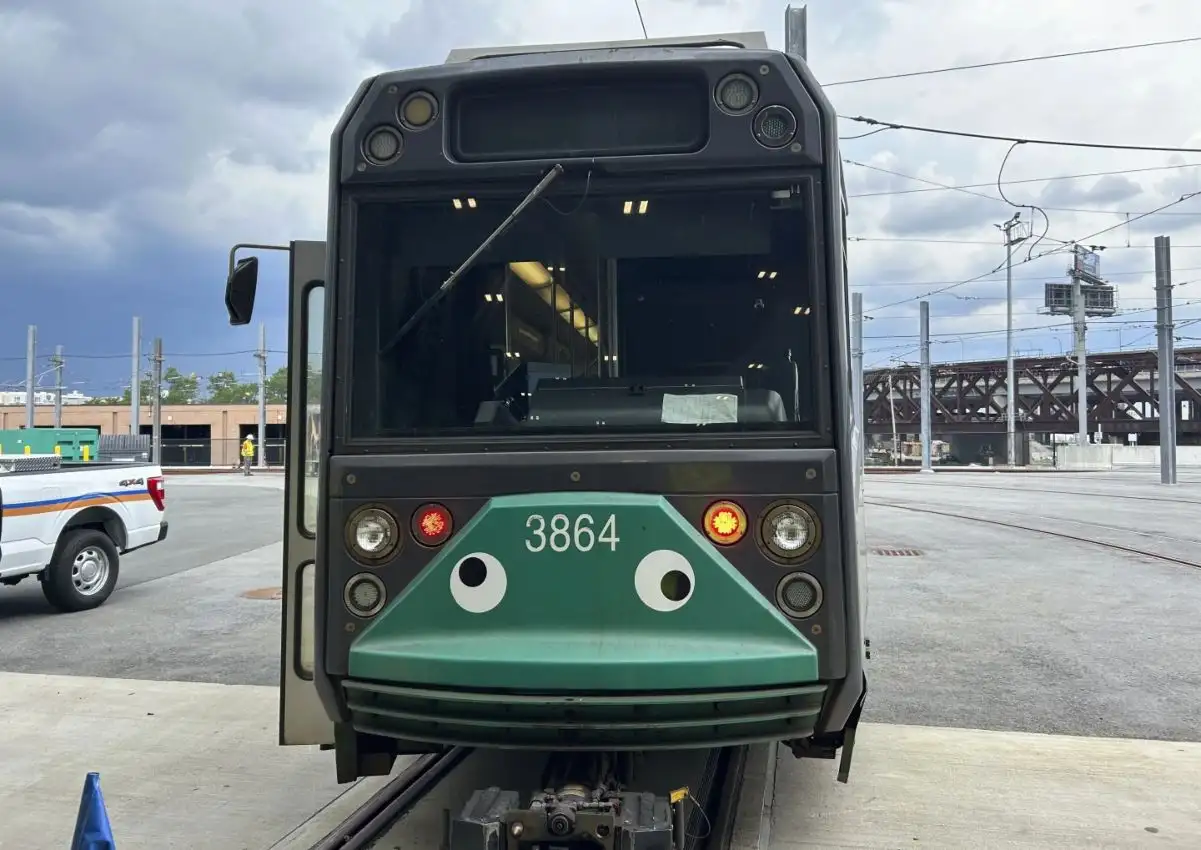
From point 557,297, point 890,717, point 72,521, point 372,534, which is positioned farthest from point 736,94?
point 72,521

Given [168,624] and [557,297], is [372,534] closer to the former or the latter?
[557,297]

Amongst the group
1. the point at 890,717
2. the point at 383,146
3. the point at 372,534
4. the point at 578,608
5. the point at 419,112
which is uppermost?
the point at 419,112

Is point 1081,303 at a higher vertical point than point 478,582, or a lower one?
higher

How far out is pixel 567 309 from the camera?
136 inches

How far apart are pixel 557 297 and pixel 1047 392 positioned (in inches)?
2446

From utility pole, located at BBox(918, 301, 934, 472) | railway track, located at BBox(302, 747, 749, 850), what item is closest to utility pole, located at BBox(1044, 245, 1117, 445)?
utility pole, located at BBox(918, 301, 934, 472)

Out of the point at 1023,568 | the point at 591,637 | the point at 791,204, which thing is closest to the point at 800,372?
the point at 791,204

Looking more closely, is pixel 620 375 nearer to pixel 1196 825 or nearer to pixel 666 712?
pixel 666 712

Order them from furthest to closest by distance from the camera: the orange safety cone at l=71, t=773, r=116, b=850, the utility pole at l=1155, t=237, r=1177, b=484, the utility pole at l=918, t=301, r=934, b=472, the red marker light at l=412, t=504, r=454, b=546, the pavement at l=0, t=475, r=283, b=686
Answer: the utility pole at l=918, t=301, r=934, b=472 → the utility pole at l=1155, t=237, r=1177, b=484 → the pavement at l=0, t=475, r=283, b=686 → the red marker light at l=412, t=504, r=454, b=546 → the orange safety cone at l=71, t=773, r=116, b=850

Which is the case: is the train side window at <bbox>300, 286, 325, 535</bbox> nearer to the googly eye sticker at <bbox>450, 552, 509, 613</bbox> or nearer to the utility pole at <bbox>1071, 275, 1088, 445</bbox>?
the googly eye sticker at <bbox>450, 552, 509, 613</bbox>

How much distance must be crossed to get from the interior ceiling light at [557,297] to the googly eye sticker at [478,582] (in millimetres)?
892

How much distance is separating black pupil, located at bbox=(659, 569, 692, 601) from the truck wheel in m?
7.91

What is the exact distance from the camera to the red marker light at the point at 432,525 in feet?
10.6

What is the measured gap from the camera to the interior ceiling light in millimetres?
3453
